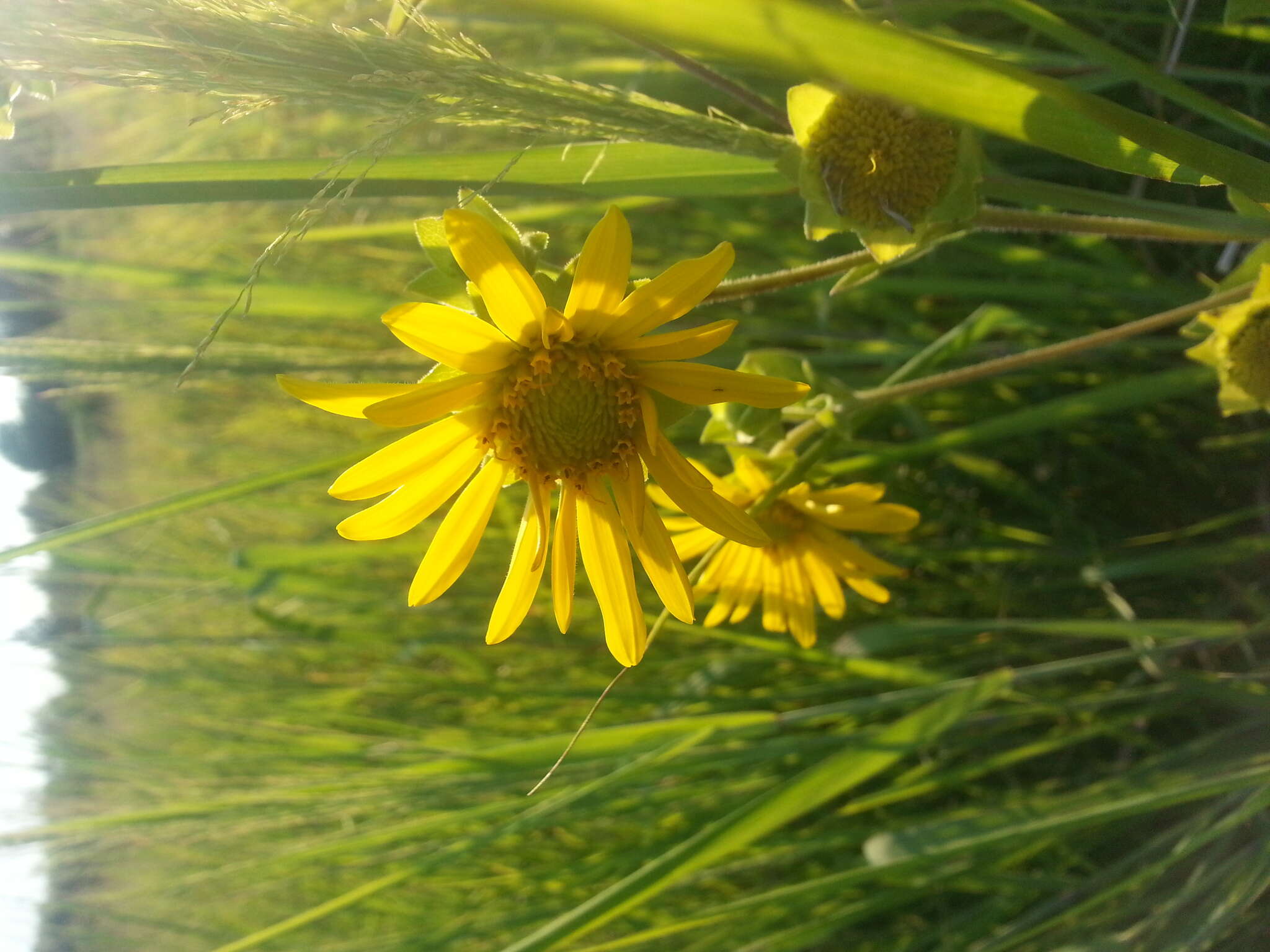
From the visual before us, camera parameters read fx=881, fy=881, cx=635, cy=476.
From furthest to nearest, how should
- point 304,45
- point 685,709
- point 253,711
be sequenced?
point 253,711 → point 685,709 → point 304,45

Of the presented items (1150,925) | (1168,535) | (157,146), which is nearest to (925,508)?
(1168,535)

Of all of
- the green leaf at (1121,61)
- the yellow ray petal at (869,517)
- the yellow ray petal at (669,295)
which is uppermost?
the green leaf at (1121,61)

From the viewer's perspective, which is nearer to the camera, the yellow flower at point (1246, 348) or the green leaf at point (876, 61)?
the green leaf at point (876, 61)

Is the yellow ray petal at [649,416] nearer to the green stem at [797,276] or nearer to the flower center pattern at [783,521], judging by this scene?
the green stem at [797,276]

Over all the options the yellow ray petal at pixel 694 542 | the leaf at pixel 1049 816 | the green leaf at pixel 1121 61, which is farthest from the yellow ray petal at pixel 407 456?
the leaf at pixel 1049 816

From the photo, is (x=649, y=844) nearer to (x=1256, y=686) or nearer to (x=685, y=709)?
(x=685, y=709)

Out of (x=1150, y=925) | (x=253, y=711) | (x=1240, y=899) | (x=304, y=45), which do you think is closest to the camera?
(x=304, y=45)

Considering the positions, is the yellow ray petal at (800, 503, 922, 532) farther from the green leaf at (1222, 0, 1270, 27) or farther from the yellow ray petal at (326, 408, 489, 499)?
the green leaf at (1222, 0, 1270, 27)
